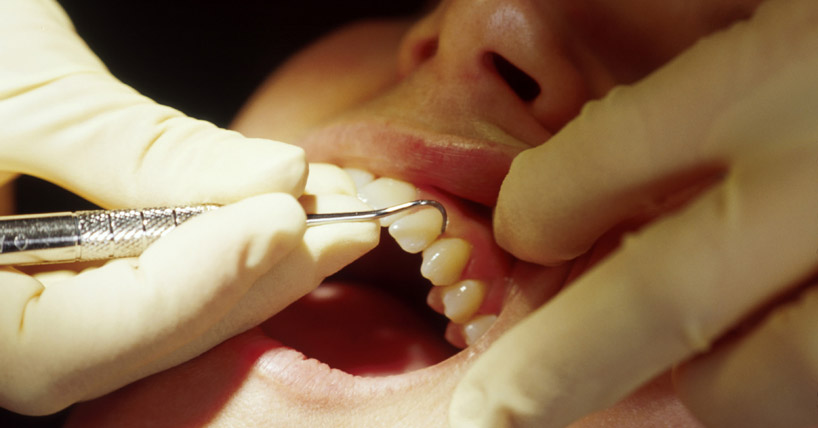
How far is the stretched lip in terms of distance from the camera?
89 cm

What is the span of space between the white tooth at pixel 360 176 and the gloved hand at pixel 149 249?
0.48ft

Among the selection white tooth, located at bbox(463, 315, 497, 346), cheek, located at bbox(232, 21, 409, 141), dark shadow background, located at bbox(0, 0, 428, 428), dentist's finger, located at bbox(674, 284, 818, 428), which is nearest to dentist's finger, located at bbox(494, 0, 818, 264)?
dentist's finger, located at bbox(674, 284, 818, 428)

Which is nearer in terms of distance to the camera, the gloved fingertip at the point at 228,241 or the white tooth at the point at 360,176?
the gloved fingertip at the point at 228,241

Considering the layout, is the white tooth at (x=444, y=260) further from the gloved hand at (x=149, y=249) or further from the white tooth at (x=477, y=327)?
the gloved hand at (x=149, y=249)

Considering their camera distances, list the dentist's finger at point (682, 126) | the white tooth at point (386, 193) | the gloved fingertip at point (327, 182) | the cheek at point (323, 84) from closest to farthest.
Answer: the dentist's finger at point (682, 126) < the gloved fingertip at point (327, 182) < the white tooth at point (386, 193) < the cheek at point (323, 84)

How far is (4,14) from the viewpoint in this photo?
876 millimetres

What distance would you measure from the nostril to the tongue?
0.54 metres

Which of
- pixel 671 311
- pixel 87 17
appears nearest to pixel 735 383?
pixel 671 311

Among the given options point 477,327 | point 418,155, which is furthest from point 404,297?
point 418,155

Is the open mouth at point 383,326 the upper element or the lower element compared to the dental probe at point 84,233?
lower

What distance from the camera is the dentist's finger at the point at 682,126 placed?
500mm

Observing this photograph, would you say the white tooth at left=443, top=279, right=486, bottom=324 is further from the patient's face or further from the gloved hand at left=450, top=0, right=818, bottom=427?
the gloved hand at left=450, top=0, right=818, bottom=427

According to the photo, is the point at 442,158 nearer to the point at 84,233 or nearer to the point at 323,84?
the point at 323,84

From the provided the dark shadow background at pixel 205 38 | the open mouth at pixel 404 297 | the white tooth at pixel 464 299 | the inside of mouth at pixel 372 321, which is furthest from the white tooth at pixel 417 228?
the dark shadow background at pixel 205 38
